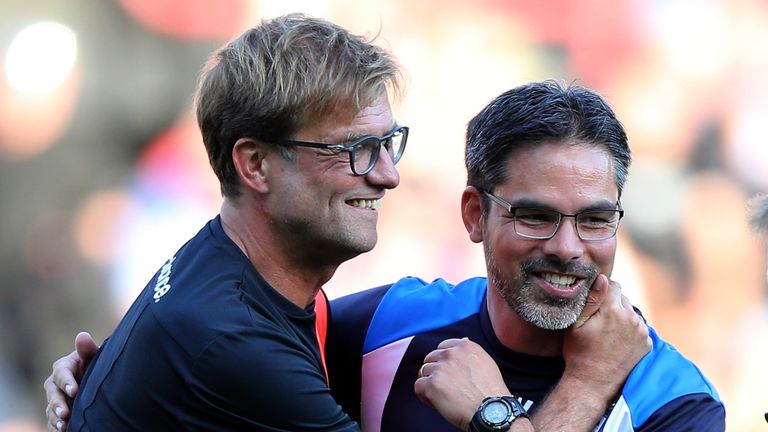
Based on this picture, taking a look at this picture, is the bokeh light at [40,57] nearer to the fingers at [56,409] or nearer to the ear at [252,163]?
the fingers at [56,409]

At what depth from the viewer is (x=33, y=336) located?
5.74 metres

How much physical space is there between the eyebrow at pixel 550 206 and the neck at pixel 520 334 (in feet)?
1.07

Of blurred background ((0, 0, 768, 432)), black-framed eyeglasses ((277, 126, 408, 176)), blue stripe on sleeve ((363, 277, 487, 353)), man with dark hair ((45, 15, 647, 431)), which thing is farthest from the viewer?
blurred background ((0, 0, 768, 432))

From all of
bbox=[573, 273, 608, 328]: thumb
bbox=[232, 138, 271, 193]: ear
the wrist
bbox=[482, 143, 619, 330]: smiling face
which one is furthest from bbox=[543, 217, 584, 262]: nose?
bbox=[232, 138, 271, 193]: ear

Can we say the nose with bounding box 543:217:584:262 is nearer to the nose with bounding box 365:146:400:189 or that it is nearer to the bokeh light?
the nose with bounding box 365:146:400:189

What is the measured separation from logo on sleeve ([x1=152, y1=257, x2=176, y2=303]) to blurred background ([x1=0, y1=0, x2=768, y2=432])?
317 cm

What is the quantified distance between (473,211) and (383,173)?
18.5 inches

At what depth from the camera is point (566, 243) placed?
2.91m

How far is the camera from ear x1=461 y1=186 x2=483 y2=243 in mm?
3227

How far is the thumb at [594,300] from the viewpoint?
9.77ft

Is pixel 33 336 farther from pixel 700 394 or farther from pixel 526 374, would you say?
pixel 700 394

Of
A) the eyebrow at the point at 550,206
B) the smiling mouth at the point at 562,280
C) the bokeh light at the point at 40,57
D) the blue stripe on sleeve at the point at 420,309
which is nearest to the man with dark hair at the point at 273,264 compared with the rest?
the smiling mouth at the point at 562,280

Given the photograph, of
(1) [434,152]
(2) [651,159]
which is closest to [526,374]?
(1) [434,152]

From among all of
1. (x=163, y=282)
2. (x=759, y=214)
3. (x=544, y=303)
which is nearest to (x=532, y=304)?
(x=544, y=303)
